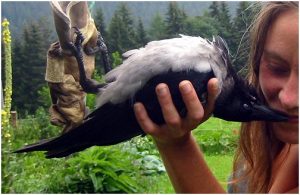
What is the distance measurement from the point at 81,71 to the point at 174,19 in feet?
1.03

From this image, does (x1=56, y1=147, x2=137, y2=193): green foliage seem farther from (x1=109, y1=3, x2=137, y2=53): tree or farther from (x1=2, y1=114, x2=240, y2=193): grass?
(x1=109, y1=3, x2=137, y2=53): tree

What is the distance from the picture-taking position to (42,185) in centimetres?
229

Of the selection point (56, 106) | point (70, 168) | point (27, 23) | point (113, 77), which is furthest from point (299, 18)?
point (70, 168)

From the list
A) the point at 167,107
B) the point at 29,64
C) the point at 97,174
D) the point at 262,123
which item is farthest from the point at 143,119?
the point at 97,174

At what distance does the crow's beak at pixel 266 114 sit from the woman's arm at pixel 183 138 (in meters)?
0.07

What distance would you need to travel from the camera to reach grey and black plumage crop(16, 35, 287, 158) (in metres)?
0.81

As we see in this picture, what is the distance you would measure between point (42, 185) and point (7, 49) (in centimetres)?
115

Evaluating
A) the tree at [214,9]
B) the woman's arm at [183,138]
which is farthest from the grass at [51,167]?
the woman's arm at [183,138]

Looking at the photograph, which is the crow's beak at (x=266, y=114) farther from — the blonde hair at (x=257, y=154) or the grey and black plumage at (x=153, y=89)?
the blonde hair at (x=257, y=154)

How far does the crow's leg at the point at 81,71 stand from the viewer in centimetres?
87

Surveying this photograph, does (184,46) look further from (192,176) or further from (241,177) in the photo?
(241,177)

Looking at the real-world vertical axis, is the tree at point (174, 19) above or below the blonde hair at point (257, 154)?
above

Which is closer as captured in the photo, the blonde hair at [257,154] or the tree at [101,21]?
the blonde hair at [257,154]

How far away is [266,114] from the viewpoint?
843 millimetres
